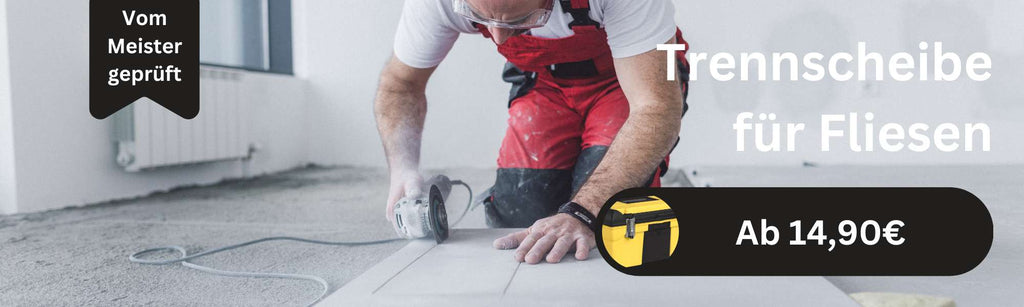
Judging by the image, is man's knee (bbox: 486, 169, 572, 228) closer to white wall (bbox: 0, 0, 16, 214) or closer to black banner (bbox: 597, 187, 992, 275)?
black banner (bbox: 597, 187, 992, 275)

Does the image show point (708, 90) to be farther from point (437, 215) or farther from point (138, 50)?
point (437, 215)

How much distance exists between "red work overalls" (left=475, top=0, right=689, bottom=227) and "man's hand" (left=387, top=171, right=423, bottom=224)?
388 millimetres

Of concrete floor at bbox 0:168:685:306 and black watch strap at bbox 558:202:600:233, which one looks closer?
black watch strap at bbox 558:202:600:233

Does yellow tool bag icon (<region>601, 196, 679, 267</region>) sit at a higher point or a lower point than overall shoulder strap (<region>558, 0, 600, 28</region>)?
lower

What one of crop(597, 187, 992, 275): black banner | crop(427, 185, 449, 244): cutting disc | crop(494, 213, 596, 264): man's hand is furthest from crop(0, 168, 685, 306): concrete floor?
crop(597, 187, 992, 275): black banner

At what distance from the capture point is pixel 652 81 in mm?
1288

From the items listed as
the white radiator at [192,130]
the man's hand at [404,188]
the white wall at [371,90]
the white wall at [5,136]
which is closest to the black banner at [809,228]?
the man's hand at [404,188]

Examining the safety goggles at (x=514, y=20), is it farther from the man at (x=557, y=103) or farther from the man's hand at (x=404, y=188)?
the man's hand at (x=404, y=188)

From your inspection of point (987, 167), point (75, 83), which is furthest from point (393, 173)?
point (987, 167)

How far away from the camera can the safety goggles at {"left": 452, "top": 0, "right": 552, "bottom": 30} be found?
1.23m

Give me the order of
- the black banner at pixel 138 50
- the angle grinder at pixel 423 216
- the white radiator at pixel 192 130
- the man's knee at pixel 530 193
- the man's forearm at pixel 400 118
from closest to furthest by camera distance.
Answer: the angle grinder at pixel 423 216
the man's forearm at pixel 400 118
the man's knee at pixel 530 193
the black banner at pixel 138 50
the white radiator at pixel 192 130

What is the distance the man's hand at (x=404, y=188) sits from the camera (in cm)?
137

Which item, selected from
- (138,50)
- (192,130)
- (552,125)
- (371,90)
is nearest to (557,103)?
(552,125)

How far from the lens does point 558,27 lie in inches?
57.1
